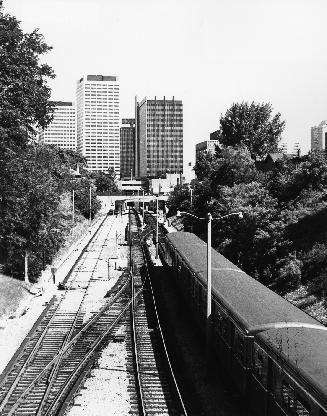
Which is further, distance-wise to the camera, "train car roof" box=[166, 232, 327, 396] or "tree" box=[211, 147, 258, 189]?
"tree" box=[211, 147, 258, 189]

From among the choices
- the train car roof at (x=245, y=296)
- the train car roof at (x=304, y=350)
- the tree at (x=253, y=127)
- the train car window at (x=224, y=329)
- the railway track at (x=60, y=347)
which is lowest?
the railway track at (x=60, y=347)

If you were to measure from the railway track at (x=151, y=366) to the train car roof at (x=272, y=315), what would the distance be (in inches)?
148

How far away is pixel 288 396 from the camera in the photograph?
13.4m

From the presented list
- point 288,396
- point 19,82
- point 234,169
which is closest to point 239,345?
point 288,396

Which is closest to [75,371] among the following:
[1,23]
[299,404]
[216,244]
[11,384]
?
[11,384]

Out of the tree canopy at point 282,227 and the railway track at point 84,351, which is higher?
the tree canopy at point 282,227

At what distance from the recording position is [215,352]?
72.6ft

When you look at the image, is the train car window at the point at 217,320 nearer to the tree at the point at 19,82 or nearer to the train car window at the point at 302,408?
the train car window at the point at 302,408

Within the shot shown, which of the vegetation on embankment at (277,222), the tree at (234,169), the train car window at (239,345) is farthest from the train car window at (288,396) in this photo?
the tree at (234,169)

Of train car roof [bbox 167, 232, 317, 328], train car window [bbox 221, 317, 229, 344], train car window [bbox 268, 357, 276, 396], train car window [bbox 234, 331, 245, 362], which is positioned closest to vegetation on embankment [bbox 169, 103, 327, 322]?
train car roof [bbox 167, 232, 317, 328]

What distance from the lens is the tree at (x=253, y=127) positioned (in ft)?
310

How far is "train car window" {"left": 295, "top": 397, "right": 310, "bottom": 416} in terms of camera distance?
40.2 ft

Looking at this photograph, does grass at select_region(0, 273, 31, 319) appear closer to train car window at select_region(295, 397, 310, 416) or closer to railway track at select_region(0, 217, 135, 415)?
railway track at select_region(0, 217, 135, 415)

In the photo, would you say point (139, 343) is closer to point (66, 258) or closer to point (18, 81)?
point (18, 81)
